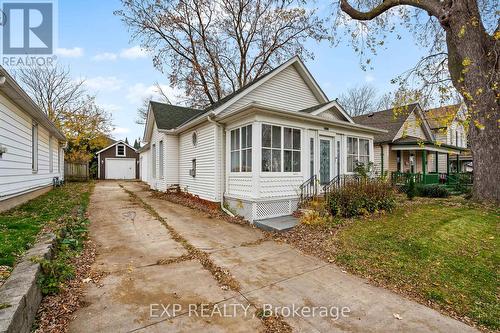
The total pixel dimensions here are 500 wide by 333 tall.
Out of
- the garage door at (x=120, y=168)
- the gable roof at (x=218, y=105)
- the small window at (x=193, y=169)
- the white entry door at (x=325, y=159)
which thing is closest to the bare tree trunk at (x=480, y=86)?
the gable roof at (x=218, y=105)

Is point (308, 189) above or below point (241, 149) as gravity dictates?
below

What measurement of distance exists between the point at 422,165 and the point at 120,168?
30.5 metres

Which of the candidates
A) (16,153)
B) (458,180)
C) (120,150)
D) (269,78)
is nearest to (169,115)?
(269,78)

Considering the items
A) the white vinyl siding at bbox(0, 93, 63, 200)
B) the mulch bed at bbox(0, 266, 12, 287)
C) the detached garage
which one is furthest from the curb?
the detached garage

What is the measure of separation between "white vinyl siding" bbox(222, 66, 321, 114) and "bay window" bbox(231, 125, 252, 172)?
5.72 feet

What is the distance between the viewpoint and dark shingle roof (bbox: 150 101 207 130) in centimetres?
1390

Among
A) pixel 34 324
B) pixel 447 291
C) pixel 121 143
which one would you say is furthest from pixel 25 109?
pixel 121 143

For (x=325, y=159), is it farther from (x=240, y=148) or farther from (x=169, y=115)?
(x=169, y=115)

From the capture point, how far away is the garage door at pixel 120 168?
30250 mm

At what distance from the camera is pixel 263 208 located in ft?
25.5

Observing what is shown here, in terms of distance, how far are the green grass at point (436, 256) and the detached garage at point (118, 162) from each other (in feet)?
97.9

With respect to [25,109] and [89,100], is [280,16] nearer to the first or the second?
[25,109]

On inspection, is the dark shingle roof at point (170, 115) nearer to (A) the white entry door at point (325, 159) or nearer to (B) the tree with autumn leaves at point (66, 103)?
(A) the white entry door at point (325, 159)

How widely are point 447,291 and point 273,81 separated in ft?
30.4
